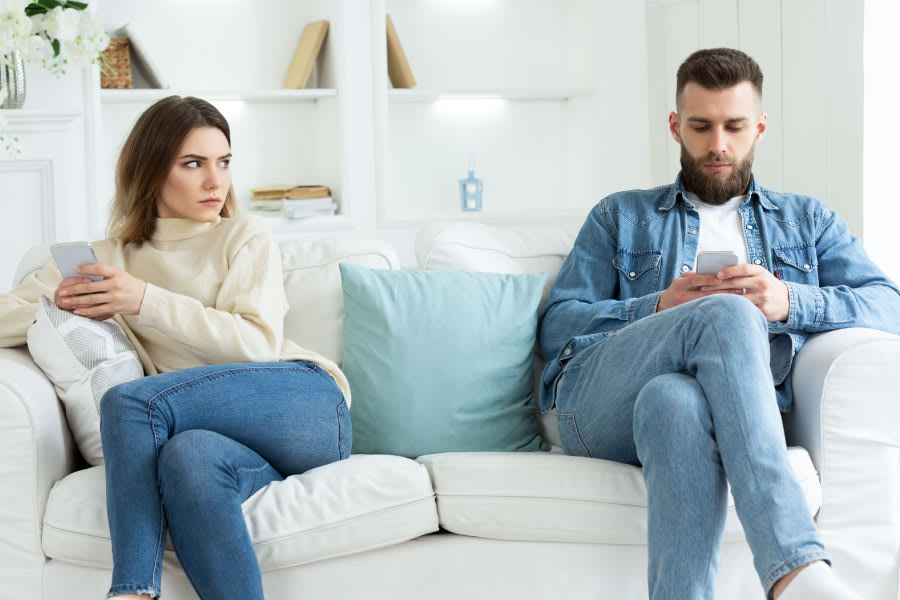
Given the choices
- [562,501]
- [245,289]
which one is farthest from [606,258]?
[245,289]

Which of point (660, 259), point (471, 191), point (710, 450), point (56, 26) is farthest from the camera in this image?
point (471, 191)

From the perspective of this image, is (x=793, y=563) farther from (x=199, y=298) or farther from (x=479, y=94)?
(x=479, y=94)

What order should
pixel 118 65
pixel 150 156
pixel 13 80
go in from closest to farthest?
pixel 150 156 < pixel 13 80 < pixel 118 65

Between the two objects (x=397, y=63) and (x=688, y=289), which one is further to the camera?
(x=397, y=63)

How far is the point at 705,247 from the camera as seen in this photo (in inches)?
88.4

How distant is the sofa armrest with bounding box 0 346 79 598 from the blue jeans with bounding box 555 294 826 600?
1056 mm

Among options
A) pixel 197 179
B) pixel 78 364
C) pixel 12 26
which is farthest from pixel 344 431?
pixel 12 26

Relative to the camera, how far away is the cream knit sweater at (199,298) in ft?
6.26

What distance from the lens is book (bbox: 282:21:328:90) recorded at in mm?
3892

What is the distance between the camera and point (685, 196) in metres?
2.28

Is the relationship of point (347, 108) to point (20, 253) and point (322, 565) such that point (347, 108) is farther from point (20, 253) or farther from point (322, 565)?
point (322, 565)

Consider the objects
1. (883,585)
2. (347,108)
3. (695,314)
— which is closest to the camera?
(695,314)

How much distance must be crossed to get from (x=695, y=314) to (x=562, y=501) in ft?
1.36

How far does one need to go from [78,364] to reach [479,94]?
100 inches
